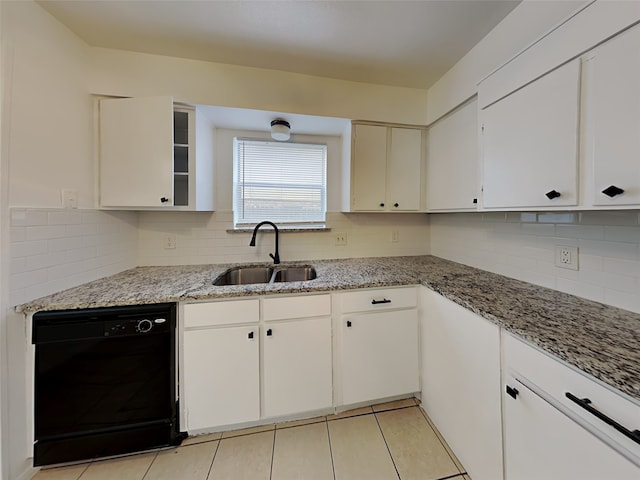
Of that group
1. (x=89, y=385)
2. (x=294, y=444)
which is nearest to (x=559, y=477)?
(x=294, y=444)

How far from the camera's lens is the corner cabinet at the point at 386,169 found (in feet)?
6.69

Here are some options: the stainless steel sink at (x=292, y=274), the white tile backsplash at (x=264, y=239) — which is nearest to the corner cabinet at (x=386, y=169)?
the white tile backsplash at (x=264, y=239)

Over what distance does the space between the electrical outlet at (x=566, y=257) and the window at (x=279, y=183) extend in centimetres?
168

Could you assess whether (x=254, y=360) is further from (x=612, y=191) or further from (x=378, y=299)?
(x=612, y=191)

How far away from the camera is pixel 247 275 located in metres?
2.10

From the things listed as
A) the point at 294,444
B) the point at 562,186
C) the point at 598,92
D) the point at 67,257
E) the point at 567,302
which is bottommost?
the point at 294,444

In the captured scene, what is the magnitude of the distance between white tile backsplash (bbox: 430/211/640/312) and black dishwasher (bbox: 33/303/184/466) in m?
2.12

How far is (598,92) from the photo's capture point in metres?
0.89

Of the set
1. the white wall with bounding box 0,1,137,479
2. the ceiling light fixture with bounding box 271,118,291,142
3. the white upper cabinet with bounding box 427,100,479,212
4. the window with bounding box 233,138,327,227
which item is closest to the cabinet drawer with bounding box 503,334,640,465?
the white upper cabinet with bounding box 427,100,479,212

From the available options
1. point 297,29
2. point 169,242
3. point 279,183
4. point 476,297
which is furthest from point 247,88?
point 476,297

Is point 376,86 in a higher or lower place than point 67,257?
higher

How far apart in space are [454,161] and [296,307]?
156 centimetres

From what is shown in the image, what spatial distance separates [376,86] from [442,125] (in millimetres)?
624

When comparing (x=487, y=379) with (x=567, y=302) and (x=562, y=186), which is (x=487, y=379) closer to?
(x=567, y=302)
